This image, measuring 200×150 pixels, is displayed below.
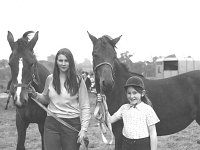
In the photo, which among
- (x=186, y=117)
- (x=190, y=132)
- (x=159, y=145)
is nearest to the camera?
(x=186, y=117)

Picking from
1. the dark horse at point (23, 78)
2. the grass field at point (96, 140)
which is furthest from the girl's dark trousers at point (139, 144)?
the grass field at point (96, 140)

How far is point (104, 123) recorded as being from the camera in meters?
3.42

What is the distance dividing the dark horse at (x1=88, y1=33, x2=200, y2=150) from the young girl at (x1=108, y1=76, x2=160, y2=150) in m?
0.73

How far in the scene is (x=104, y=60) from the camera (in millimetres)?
3730

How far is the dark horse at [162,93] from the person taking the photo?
12.6 ft

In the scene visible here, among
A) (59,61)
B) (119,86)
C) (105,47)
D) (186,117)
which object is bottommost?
(186,117)

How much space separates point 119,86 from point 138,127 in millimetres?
1162

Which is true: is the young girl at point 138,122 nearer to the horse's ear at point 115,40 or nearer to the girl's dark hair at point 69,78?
the girl's dark hair at point 69,78

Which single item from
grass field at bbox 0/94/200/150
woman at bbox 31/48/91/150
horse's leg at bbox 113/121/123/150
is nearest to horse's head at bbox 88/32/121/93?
woman at bbox 31/48/91/150

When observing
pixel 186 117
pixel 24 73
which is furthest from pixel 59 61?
pixel 186 117

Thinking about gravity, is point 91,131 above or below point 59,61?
below

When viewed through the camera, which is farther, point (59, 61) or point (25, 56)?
point (25, 56)

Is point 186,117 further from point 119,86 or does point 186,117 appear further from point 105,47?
point 105,47

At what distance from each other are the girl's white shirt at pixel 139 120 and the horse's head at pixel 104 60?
1.92ft
